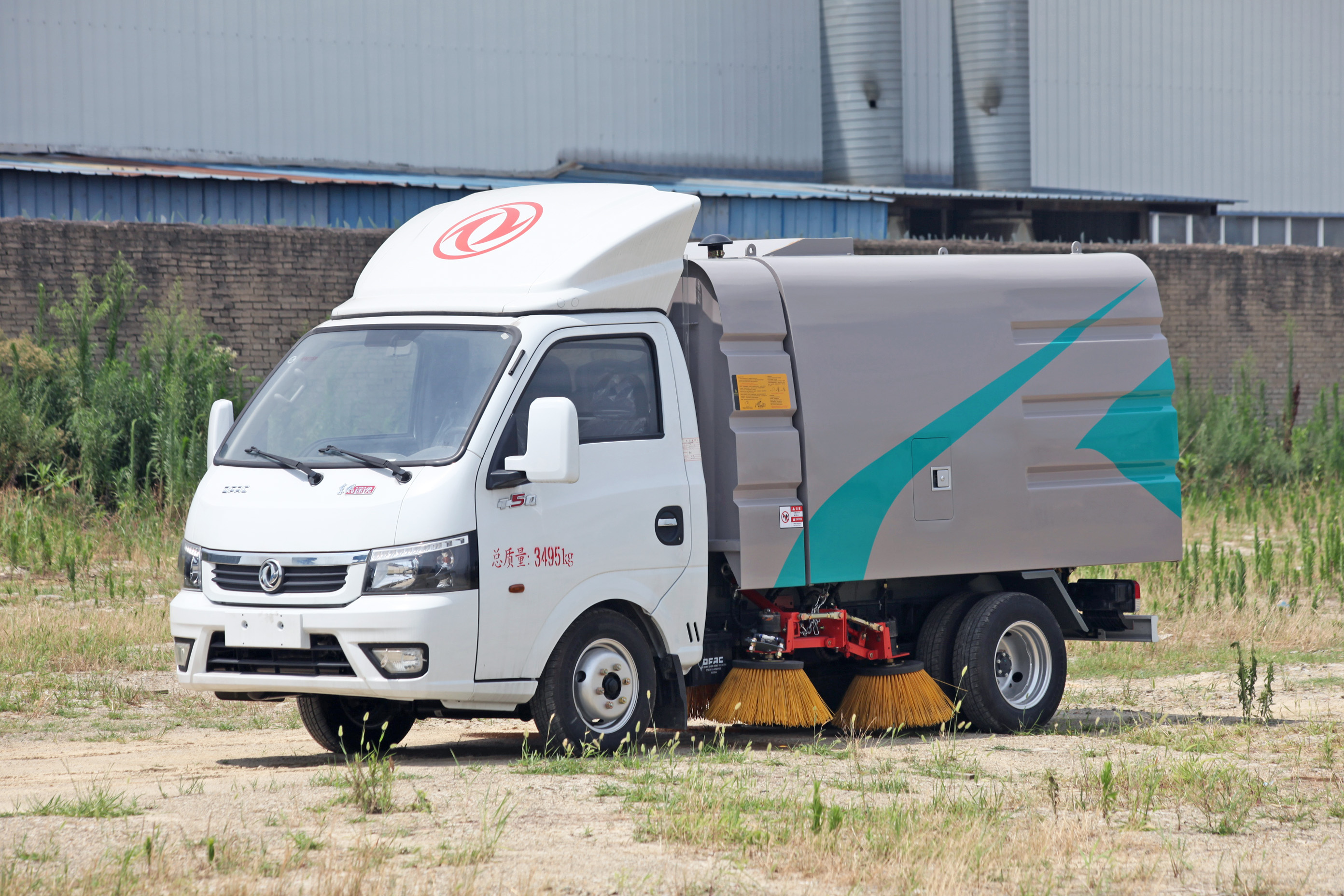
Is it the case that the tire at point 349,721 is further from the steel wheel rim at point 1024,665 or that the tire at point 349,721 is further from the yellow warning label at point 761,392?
the steel wheel rim at point 1024,665

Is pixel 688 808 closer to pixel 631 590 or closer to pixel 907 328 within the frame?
pixel 631 590

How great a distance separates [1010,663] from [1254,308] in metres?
18.5

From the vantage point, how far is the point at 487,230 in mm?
8273

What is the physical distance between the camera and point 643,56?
2923 centimetres

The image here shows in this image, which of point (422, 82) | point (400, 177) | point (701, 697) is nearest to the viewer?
point (701, 697)

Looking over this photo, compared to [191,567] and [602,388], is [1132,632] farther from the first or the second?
[191,567]

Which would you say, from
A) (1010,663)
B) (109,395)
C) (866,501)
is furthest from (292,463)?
(109,395)

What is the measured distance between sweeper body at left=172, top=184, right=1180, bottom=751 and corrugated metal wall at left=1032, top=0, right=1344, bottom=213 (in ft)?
78.8

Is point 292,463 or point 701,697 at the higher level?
point 292,463

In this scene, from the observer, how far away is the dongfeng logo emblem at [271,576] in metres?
7.30

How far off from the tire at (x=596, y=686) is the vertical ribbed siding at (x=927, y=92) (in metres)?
24.3

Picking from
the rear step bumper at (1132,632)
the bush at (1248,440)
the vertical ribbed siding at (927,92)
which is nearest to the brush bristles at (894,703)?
the rear step bumper at (1132,632)

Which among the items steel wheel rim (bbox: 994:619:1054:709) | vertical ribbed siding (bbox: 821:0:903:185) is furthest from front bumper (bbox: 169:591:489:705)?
vertical ribbed siding (bbox: 821:0:903:185)

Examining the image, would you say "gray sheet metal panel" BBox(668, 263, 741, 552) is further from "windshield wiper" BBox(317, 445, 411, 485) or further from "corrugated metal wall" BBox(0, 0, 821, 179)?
Answer: "corrugated metal wall" BBox(0, 0, 821, 179)
